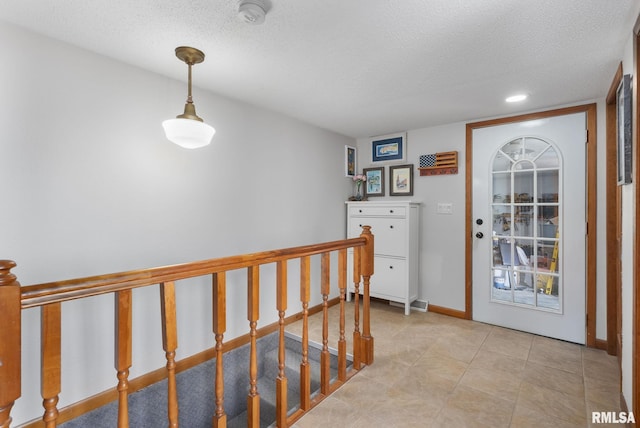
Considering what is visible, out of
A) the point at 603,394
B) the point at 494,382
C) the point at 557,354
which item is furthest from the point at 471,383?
the point at 557,354

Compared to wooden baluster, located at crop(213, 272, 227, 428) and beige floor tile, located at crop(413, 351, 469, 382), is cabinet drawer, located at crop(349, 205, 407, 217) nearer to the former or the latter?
beige floor tile, located at crop(413, 351, 469, 382)

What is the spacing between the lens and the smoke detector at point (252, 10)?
56.4 inches

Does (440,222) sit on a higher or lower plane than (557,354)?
higher

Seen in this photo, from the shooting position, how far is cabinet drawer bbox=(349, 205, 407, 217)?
3434mm

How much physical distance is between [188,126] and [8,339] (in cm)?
127

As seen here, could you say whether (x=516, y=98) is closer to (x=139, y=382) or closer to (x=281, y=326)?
(x=281, y=326)

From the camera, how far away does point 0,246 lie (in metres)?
1.63

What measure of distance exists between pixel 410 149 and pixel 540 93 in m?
1.40

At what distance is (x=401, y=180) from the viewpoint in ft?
12.4

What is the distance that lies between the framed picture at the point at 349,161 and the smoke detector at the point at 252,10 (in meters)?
2.57

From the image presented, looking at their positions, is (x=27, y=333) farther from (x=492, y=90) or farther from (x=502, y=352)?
(x=492, y=90)

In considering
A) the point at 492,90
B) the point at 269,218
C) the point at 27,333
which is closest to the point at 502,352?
the point at 492,90

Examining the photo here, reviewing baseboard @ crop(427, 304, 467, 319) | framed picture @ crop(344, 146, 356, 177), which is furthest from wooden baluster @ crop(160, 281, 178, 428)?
framed picture @ crop(344, 146, 356, 177)

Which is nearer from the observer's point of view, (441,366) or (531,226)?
(441,366)
